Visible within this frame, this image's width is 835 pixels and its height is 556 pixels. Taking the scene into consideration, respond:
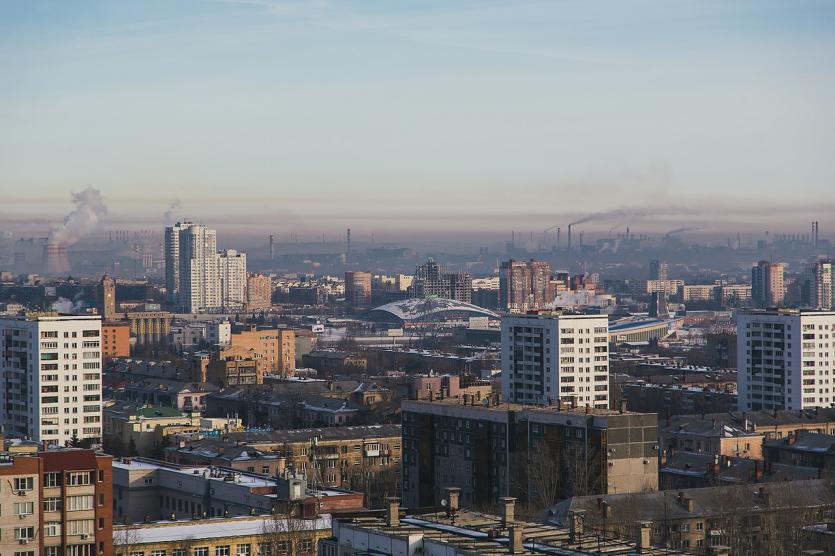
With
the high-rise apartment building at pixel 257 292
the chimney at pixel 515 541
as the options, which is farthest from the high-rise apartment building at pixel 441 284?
the chimney at pixel 515 541

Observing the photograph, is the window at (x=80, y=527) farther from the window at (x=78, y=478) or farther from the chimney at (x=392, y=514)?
the chimney at (x=392, y=514)

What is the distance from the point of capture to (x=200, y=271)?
423 ft

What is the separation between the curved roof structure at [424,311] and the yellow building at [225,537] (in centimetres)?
9044

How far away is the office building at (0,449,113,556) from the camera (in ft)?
50.2

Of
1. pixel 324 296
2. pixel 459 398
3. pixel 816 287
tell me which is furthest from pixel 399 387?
pixel 324 296

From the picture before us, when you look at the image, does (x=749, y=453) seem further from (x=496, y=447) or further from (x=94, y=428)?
(x=94, y=428)

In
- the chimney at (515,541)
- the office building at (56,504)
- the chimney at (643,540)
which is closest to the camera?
the chimney at (515,541)

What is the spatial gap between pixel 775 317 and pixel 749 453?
803cm

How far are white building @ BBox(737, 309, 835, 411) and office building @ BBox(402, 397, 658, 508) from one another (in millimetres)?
11608

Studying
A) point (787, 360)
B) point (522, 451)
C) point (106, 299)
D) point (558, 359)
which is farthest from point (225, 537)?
point (106, 299)

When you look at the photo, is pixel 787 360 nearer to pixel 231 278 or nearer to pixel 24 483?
pixel 24 483

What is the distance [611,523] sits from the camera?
20.7m

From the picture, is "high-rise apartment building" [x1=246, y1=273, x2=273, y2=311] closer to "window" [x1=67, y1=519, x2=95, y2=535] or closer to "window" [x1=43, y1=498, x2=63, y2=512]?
"window" [x1=67, y1=519, x2=95, y2=535]

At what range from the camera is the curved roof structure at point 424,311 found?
368 feet
